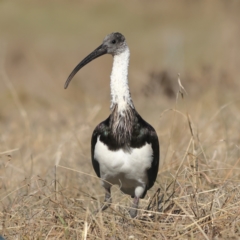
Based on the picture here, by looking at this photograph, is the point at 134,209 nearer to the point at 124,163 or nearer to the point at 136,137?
the point at 124,163

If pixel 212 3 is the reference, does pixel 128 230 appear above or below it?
below

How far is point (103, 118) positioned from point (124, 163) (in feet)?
15.5

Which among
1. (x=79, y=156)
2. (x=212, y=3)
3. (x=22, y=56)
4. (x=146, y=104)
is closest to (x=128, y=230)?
(x=79, y=156)

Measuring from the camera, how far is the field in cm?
443

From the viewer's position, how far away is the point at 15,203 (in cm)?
493

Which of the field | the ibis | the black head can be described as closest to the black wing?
the ibis

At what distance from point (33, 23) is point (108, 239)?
970 inches

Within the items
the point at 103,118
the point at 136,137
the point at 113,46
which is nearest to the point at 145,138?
the point at 136,137

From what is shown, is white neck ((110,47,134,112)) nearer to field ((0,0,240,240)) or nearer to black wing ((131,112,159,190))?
black wing ((131,112,159,190))

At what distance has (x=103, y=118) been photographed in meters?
9.77

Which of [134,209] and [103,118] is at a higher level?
[134,209]

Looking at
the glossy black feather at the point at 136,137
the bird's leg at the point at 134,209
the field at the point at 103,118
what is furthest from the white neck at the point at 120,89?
the bird's leg at the point at 134,209

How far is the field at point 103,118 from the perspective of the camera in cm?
443

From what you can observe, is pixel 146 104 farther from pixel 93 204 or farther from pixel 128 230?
pixel 128 230
